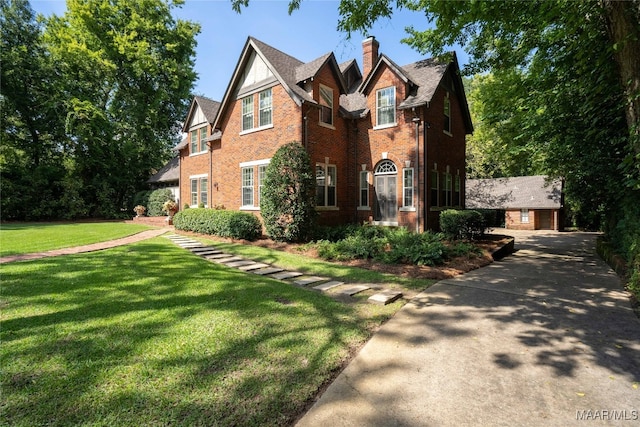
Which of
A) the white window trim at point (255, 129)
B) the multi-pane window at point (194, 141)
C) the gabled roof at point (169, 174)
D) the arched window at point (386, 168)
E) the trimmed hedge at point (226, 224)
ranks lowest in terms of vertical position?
the trimmed hedge at point (226, 224)

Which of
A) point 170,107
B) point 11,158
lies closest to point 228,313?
point 11,158

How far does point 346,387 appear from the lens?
3242 millimetres

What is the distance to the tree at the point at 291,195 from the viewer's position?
12047mm

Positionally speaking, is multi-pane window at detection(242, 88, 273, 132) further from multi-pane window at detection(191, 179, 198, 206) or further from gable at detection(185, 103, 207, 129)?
multi-pane window at detection(191, 179, 198, 206)

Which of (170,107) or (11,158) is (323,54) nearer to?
(170,107)

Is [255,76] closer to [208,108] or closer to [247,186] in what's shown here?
[247,186]

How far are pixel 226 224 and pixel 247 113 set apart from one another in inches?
236

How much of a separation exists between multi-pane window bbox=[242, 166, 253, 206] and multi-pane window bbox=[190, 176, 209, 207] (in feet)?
17.1

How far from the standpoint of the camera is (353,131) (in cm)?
1531

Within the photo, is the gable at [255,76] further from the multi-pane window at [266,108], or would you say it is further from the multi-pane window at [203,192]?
the multi-pane window at [203,192]

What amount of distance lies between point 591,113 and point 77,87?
113 feet

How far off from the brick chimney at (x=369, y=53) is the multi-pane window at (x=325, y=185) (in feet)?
19.3

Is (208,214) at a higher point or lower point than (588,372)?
higher

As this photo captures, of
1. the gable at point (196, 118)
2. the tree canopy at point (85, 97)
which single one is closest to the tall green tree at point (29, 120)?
the tree canopy at point (85, 97)
